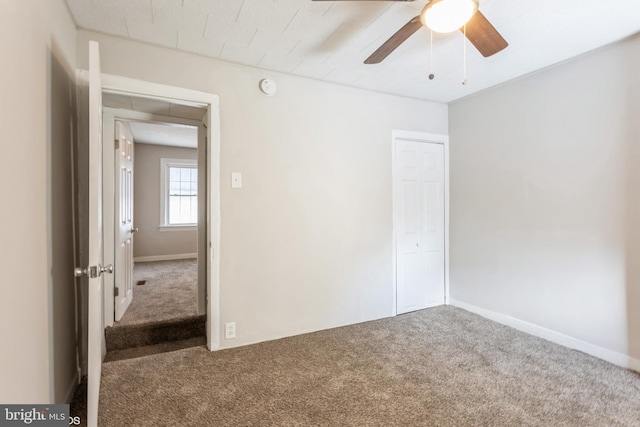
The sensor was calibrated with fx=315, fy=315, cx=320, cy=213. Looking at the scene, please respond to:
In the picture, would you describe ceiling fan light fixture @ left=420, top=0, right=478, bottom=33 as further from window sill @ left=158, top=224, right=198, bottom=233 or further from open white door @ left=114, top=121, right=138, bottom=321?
window sill @ left=158, top=224, right=198, bottom=233

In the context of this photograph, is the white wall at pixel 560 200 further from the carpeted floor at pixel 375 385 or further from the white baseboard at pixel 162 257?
the white baseboard at pixel 162 257

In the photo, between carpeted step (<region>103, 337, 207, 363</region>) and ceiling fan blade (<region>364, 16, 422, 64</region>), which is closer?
ceiling fan blade (<region>364, 16, 422, 64</region>)

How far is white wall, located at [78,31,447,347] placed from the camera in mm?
2584

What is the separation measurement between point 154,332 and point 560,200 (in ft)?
12.2

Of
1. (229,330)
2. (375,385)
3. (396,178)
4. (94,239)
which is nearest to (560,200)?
(396,178)

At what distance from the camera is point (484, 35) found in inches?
68.7

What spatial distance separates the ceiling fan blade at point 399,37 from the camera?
1673 millimetres

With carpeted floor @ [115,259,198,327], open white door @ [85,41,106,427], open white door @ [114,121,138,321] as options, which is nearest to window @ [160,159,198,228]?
carpeted floor @ [115,259,198,327]

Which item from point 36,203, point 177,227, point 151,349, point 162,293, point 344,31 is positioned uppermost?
point 344,31

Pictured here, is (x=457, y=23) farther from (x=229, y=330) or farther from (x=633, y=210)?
(x=229, y=330)

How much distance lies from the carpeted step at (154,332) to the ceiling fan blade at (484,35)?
3070mm

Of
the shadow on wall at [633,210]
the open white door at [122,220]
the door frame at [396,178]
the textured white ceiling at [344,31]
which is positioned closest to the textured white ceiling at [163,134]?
the open white door at [122,220]

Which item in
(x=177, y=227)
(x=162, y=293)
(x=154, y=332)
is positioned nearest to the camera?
(x=154, y=332)

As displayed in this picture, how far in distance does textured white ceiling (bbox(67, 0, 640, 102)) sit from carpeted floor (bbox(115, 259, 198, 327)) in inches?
94.6
